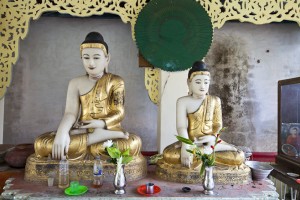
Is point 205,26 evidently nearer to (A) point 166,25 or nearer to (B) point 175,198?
(A) point 166,25

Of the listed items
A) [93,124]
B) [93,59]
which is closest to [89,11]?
[93,59]

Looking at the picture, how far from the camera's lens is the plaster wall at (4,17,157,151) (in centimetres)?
527

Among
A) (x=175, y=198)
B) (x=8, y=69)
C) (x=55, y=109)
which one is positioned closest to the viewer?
(x=175, y=198)

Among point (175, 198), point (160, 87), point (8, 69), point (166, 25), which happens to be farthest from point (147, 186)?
point (8, 69)

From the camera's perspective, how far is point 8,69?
387 centimetres

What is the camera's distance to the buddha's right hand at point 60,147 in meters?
2.84

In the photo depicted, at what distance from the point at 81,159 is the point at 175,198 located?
1.00m

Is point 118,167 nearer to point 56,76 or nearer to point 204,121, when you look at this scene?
point 204,121

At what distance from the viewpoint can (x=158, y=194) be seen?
8.54ft

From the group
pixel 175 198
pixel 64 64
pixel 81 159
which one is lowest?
pixel 175 198

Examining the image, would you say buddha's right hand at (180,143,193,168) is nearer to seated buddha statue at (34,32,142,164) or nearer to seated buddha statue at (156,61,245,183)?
seated buddha statue at (156,61,245,183)

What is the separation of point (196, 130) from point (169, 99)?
1.00 meters

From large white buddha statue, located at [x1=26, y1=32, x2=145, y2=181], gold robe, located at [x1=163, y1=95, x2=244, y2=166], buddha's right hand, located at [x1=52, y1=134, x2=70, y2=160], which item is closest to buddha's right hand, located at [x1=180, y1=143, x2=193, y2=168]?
gold robe, located at [x1=163, y1=95, x2=244, y2=166]

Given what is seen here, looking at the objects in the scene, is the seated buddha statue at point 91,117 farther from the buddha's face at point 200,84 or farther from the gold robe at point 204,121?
the buddha's face at point 200,84
